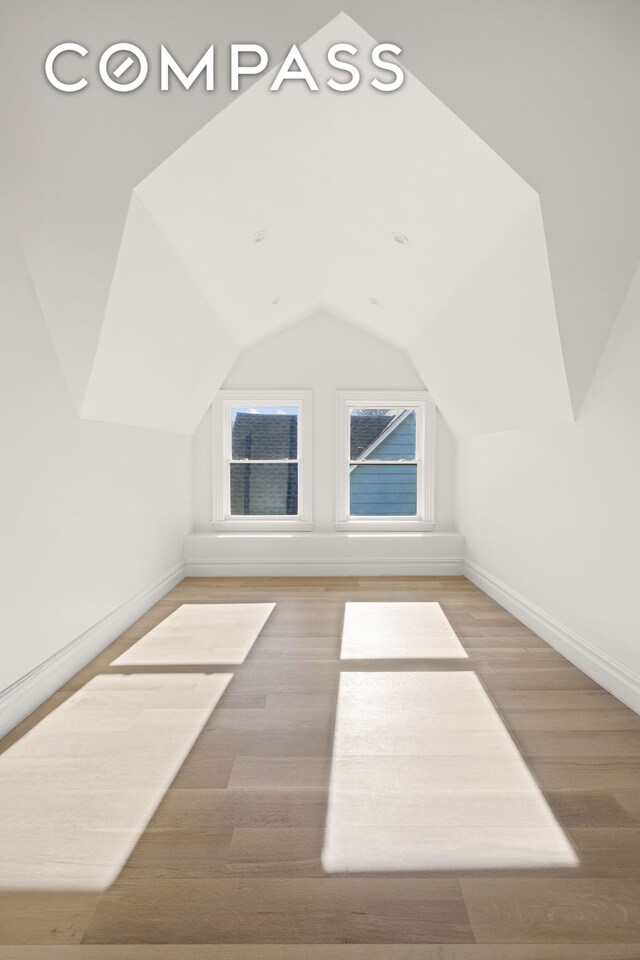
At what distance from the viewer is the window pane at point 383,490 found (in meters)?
5.48

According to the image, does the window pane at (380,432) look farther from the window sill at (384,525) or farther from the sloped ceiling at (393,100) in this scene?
the sloped ceiling at (393,100)

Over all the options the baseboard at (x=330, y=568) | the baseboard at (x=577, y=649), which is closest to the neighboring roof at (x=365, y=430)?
the baseboard at (x=330, y=568)

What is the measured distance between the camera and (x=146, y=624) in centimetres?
360

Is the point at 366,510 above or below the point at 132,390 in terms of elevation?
below

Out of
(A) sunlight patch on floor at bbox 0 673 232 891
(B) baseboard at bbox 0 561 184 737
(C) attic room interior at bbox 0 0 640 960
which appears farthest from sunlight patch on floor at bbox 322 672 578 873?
(B) baseboard at bbox 0 561 184 737

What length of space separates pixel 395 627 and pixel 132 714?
1762 millimetres

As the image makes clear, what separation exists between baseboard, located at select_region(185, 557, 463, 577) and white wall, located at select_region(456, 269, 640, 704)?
1.06 meters

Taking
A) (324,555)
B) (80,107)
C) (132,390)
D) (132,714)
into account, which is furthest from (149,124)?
(324,555)

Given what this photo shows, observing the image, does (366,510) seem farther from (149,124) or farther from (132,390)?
(149,124)

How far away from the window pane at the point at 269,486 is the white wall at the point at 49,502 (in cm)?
181

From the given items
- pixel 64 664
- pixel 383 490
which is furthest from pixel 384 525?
pixel 64 664

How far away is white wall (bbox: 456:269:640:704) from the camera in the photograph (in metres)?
2.41

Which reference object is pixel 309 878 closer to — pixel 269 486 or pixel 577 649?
pixel 577 649

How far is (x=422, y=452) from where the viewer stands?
545cm
